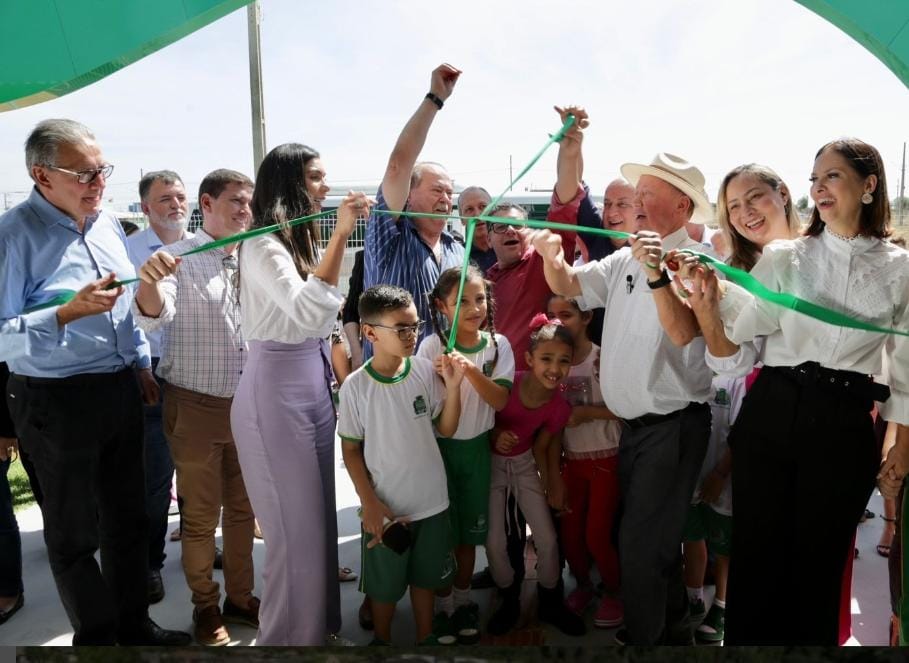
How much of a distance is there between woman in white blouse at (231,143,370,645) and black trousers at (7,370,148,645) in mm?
431

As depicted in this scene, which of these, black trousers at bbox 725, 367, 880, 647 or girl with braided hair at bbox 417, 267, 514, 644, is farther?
girl with braided hair at bbox 417, 267, 514, 644

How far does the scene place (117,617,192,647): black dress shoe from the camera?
8.50 ft

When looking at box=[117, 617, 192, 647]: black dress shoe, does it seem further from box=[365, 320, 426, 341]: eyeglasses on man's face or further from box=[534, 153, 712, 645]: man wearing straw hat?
box=[534, 153, 712, 645]: man wearing straw hat

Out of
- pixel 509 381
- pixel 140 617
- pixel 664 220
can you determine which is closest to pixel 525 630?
pixel 509 381

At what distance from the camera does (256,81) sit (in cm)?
229

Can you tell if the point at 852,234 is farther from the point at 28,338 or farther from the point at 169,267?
Answer: the point at 28,338

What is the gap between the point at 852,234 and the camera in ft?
6.62

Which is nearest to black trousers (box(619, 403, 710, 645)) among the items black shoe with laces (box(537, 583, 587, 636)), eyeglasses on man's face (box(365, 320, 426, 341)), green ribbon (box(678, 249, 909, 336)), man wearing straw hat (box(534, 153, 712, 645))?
man wearing straw hat (box(534, 153, 712, 645))

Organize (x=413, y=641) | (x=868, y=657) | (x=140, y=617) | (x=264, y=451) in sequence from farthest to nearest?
1. (x=413, y=641)
2. (x=140, y=617)
3. (x=264, y=451)
4. (x=868, y=657)

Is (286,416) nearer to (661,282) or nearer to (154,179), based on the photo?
(661,282)

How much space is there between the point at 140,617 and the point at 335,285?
1.55 metres

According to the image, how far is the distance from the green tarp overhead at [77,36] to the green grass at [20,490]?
3150mm

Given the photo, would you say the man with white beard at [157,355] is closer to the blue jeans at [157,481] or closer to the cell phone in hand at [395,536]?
the blue jeans at [157,481]

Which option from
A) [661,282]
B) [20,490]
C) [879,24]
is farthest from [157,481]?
[879,24]
